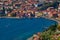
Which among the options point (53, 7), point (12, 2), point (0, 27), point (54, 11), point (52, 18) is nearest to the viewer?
point (0, 27)

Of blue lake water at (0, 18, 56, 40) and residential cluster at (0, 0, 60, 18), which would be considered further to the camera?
residential cluster at (0, 0, 60, 18)

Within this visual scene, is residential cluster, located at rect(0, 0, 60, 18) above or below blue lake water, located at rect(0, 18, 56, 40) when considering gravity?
below

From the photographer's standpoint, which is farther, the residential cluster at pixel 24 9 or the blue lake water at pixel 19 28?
the residential cluster at pixel 24 9

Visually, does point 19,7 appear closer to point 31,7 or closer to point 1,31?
point 31,7

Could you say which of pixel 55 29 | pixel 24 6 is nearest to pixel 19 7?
pixel 24 6

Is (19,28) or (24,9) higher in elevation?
(19,28)

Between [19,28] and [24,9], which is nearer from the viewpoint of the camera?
[19,28]

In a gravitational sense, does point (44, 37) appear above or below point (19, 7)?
above

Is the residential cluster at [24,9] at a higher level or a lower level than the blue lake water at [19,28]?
lower
